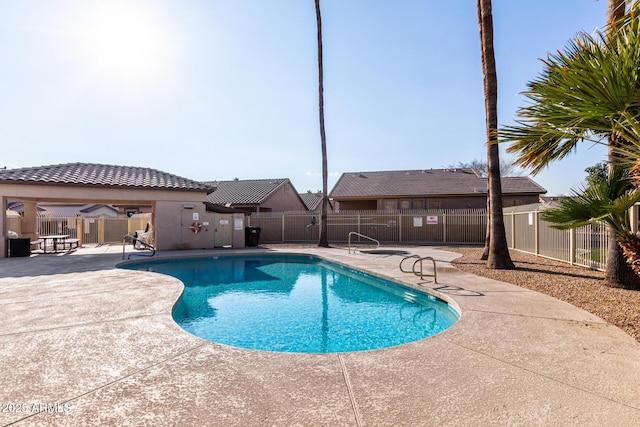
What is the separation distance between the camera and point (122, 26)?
28.1ft

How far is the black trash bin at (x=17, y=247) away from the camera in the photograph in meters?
13.8

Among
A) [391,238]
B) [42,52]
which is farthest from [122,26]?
[391,238]

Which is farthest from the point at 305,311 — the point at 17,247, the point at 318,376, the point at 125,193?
the point at 17,247

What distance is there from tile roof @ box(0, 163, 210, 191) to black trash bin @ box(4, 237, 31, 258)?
2.43m

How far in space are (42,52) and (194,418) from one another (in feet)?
35.6

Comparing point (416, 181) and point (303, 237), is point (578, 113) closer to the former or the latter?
point (303, 237)

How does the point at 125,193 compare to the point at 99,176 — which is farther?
the point at 99,176

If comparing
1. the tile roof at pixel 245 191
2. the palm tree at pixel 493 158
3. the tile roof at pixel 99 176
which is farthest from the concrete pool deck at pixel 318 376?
the tile roof at pixel 245 191

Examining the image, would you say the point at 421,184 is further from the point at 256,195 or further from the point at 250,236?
the point at 250,236

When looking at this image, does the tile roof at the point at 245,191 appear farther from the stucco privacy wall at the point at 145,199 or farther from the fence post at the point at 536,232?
the fence post at the point at 536,232

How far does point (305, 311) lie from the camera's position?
7.13 meters

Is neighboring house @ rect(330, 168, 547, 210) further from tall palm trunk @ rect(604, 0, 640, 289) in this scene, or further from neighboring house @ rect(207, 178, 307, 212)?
tall palm trunk @ rect(604, 0, 640, 289)

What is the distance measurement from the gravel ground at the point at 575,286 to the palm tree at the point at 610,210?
2.93 feet

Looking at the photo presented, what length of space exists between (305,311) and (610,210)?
532 cm
